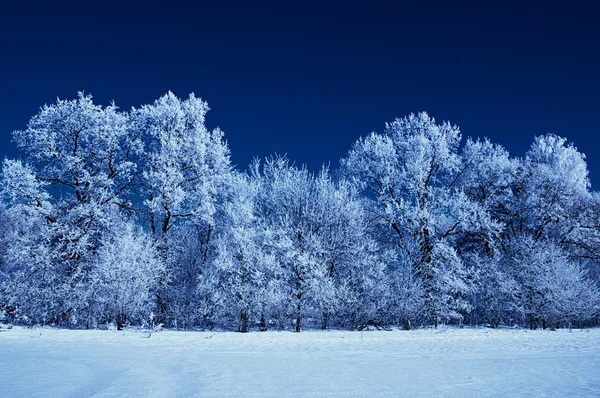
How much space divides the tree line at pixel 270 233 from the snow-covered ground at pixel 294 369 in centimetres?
543

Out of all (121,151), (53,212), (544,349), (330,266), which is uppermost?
(121,151)

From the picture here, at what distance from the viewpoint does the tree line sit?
51.8 ft

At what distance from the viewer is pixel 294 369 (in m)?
6.47

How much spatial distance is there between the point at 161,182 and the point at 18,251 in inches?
248

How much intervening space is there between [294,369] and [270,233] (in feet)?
35.8

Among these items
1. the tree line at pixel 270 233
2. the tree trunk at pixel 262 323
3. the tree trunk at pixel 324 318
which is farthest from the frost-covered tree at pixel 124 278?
the tree trunk at pixel 324 318

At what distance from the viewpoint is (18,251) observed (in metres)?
15.5

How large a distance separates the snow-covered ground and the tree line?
5.43 meters

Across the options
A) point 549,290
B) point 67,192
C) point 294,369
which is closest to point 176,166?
point 67,192

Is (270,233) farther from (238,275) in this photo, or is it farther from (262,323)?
(262,323)

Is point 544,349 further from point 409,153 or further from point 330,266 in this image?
point 409,153

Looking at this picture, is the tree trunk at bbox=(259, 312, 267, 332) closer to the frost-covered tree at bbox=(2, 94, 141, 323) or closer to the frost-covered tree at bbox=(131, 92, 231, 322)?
the frost-covered tree at bbox=(131, 92, 231, 322)

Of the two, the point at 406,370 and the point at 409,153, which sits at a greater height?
the point at 409,153

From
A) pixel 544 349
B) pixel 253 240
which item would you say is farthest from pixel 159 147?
pixel 544 349
